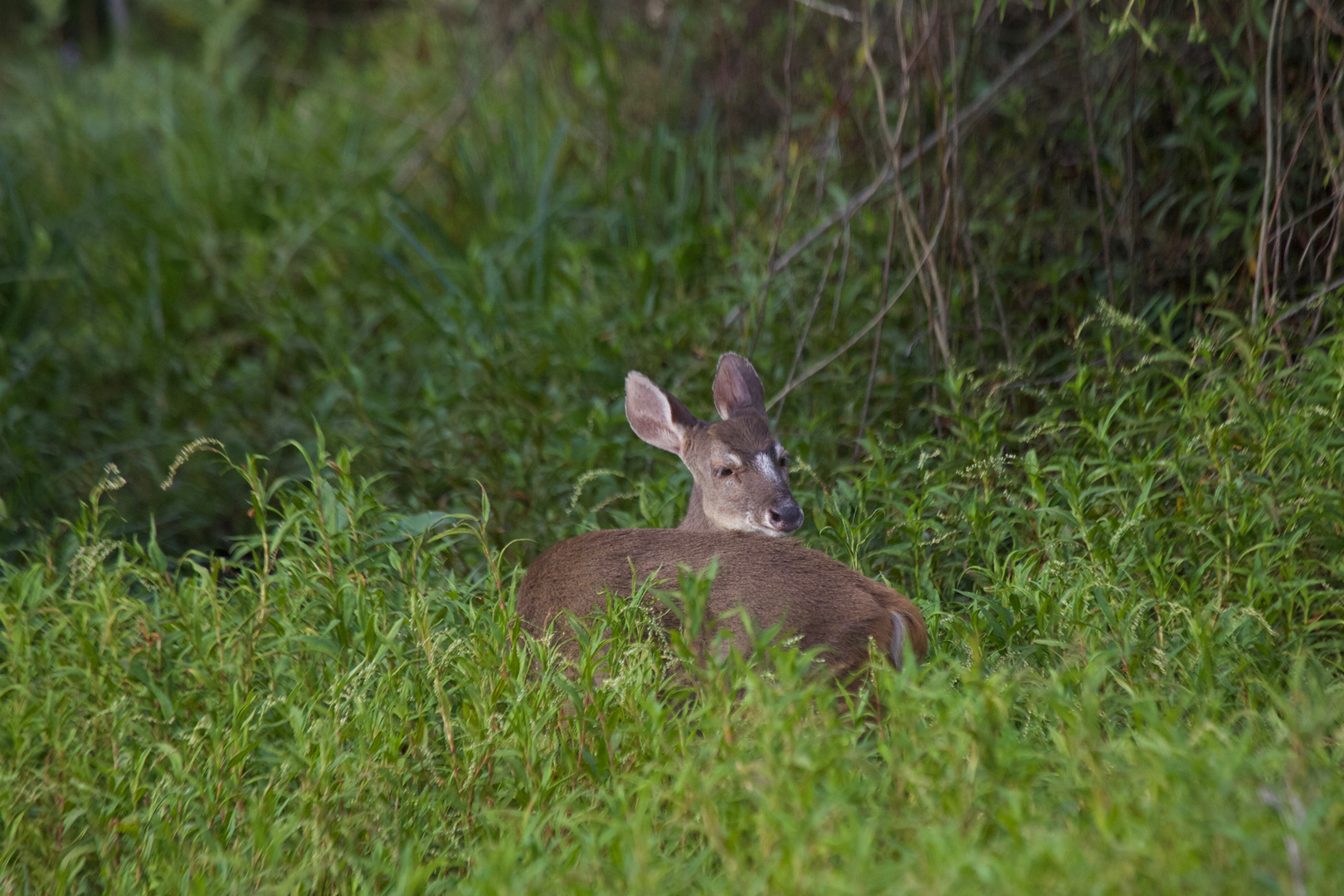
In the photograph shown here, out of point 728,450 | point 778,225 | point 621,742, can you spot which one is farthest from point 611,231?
point 621,742

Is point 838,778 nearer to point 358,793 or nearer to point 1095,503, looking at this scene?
point 358,793

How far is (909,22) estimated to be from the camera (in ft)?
14.2

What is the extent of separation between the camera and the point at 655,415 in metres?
4.11

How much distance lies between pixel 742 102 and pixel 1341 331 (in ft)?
12.8

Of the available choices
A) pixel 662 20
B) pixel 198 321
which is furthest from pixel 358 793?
pixel 662 20

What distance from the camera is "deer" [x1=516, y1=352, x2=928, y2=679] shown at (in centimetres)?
276

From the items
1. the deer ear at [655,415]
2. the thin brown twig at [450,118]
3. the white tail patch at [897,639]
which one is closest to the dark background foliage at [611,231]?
the thin brown twig at [450,118]

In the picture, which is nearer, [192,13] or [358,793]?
[358,793]

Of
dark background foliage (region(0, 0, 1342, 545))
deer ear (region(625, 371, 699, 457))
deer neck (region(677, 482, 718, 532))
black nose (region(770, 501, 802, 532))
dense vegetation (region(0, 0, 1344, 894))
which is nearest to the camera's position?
dense vegetation (region(0, 0, 1344, 894))

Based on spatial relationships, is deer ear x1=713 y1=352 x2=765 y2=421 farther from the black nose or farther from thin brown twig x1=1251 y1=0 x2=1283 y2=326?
thin brown twig x1=1251 y1=0 x2=1283 y2=326

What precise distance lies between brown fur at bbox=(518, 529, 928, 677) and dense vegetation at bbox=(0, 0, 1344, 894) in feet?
0.42

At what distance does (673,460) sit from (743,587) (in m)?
1.84

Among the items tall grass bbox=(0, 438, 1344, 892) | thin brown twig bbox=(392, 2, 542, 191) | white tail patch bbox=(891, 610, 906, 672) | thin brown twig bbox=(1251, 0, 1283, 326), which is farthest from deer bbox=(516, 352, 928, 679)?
thin brown twig bbox=(392, 2, 542, 191)

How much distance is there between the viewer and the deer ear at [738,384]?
409 cm
